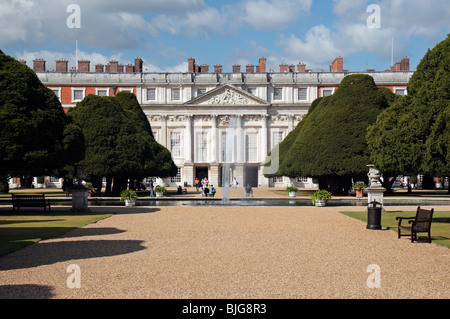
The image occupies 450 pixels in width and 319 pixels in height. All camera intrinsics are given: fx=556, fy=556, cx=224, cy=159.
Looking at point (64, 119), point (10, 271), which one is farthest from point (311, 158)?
point (10, 271)

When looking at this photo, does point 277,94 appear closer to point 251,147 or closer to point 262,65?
point 262,65

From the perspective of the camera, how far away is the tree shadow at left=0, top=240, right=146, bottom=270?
10250mm

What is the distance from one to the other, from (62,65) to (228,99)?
20.8m

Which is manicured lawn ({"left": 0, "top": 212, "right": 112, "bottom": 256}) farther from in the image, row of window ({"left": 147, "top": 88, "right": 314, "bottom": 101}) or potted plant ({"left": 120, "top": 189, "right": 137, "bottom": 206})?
→ row of window ({"left": 147, "top": 88, "right": 314, "bottom": 101})

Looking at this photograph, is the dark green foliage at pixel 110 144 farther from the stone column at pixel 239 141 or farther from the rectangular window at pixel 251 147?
the rectangular window at pixel 251 147

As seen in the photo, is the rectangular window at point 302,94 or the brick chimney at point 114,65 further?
the brick chimney at point 114,65

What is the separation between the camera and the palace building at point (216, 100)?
220ft

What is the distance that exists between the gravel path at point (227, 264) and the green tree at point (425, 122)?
3216mm

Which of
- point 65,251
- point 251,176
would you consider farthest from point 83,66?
point 65,251

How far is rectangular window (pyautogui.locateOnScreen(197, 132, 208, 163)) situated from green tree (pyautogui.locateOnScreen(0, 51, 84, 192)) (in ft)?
148

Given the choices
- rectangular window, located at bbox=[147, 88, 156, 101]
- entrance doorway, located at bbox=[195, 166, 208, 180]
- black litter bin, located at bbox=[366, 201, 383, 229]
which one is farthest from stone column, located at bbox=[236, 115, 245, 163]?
black litter bin, located at bbox=[366, 201, 383, 229]

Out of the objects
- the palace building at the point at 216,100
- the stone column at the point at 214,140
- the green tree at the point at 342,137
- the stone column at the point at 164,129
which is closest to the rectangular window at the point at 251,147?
the palace building at the point at 216,100

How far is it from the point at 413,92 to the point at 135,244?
35.9 feet

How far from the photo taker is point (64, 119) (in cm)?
2520
